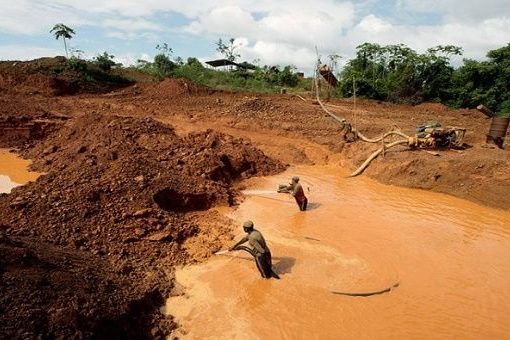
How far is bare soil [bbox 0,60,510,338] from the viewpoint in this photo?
17.6ft

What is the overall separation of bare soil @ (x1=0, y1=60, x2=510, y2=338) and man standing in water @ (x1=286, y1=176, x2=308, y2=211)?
1725 mm

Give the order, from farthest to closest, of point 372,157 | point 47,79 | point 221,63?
point 221,63 < point 47,79 < point 372,157

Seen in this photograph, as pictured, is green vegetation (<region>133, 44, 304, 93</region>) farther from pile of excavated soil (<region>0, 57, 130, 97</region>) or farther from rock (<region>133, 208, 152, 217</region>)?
rock (<region>133, 208, 152, 217</region>)

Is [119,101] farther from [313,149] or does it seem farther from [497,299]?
[497,299]

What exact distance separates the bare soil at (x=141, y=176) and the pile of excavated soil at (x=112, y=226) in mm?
24

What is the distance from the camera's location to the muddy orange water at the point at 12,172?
11.7m

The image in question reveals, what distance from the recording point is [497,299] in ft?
22.0

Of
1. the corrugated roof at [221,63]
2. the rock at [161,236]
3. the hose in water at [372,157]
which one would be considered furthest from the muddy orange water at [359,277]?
the corrugated roof at [221,63]

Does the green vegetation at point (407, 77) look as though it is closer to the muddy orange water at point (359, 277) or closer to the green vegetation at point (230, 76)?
the green vegetation at point (230, 76)

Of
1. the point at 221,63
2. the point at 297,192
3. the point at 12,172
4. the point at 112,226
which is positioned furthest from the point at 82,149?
the point at 221,63

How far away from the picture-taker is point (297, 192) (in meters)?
9.58

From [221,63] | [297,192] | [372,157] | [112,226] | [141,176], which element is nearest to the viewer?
[112,226]

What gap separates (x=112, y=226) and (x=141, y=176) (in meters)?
1.90

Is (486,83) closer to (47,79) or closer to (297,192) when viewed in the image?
(297,192)
